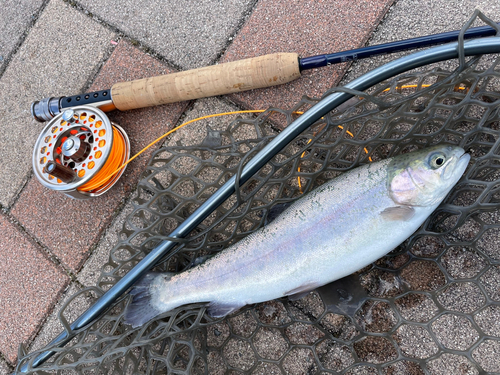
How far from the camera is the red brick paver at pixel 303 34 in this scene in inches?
79.0

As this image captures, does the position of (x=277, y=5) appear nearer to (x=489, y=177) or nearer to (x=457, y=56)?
(x=457, y=56)

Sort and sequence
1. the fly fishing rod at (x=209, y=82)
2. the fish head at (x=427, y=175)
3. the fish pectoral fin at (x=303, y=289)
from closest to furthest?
the fish head at (x=427, y=175) < the fish pectoral fin at (x=303, y=289) < the fly fishing rod at (x=209, y=82)

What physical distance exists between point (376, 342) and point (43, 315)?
1878 mm

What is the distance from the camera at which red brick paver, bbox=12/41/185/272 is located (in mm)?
2191

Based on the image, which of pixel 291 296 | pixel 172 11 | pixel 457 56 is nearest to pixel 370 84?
pixel 457 56

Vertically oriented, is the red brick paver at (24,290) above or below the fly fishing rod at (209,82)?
below

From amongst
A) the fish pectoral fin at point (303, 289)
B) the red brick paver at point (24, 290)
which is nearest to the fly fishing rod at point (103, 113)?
the red brick paver at point (24, 290)

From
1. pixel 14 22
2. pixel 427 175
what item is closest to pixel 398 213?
pixel 427 175

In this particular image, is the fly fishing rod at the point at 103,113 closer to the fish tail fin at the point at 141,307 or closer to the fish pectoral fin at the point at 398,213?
the fish tail fin at the point at 141,307

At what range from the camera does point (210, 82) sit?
1918 millimetres

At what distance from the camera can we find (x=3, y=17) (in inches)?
99.5

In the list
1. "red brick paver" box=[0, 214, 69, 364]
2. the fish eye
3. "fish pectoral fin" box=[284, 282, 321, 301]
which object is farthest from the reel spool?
the fish eye

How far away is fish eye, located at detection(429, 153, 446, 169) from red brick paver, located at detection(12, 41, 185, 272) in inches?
54.2

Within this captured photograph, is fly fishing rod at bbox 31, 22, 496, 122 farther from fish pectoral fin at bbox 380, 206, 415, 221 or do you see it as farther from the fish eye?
fish pectoral fin at bbox 380, 206, 415, 221
